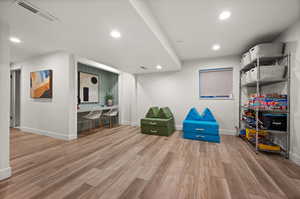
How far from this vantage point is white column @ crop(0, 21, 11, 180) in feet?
5.23

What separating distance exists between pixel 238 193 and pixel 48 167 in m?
2.73

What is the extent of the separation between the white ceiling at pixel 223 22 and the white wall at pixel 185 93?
41.9 inches

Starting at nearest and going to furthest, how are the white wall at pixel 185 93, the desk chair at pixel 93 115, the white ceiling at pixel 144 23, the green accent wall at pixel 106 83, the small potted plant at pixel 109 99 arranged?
1. the white ceiling at pixel 144 23
2. the white wall at pixel 185 93
3. the desk chair at pixel 93 115
4. the green accent wall at pixel 106 83
5. the small potted plant at pixel 109 99

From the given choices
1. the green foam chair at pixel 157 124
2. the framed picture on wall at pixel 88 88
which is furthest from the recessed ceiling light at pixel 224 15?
the framed picture on wall at pixel 88 88

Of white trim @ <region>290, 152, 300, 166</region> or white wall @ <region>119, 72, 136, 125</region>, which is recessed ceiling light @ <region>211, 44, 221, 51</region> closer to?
white trim @ <region>290, 152, 300, 166</region>

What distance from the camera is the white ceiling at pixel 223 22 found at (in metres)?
1.64

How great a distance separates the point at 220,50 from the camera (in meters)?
3.27

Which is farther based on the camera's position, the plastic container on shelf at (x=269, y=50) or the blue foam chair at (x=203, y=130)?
the blue foam chair at (x=203, y=130)

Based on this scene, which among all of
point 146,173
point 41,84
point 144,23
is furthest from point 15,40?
point 146,173

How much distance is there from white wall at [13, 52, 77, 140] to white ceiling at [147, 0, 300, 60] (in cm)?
274

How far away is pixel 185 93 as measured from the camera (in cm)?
422

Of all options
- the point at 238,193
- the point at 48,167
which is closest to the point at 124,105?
the point at 48,167

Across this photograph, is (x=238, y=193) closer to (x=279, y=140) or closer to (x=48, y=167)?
(x=279, y=140)

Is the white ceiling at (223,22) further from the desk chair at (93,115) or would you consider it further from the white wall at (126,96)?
the desk chair at (93,115)
